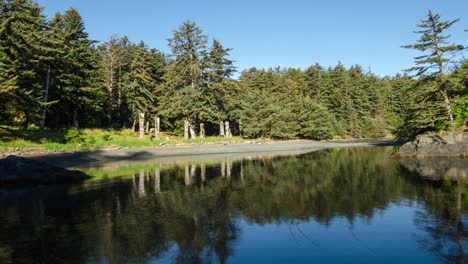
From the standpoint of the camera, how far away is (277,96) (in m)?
74.4

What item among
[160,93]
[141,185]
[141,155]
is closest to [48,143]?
[141,155]

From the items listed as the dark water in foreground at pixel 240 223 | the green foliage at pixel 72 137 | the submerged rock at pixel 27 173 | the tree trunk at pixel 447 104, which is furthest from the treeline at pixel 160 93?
the dark water in foreground at pixel 240 223

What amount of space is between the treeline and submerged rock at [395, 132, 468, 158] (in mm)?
1307

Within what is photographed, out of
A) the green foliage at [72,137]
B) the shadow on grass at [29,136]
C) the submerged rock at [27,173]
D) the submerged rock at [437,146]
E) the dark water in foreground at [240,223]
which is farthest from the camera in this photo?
the green foliage at [72,137]

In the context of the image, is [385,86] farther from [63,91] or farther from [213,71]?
[63,91]

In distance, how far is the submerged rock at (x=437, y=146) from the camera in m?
31.2

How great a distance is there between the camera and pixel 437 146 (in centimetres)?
3234

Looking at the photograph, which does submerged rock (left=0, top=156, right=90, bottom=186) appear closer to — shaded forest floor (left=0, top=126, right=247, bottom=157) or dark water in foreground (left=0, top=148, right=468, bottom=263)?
dark water in foreground (left=0, top=148, right=468, bottom=263)

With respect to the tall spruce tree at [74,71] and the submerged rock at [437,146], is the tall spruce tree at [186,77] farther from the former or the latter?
the submerged rock at [437,146]

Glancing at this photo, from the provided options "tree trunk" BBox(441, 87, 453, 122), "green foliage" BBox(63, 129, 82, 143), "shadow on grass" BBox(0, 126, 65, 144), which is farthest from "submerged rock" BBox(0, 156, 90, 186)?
→ "tree trunk" BBox(441, 87, 453, 122)

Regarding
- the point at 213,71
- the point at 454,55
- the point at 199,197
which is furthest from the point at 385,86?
the point at 199,197

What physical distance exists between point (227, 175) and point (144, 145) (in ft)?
78.9

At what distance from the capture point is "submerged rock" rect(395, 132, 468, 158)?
102 ft

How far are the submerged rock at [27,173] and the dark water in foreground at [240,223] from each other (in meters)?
1.99
